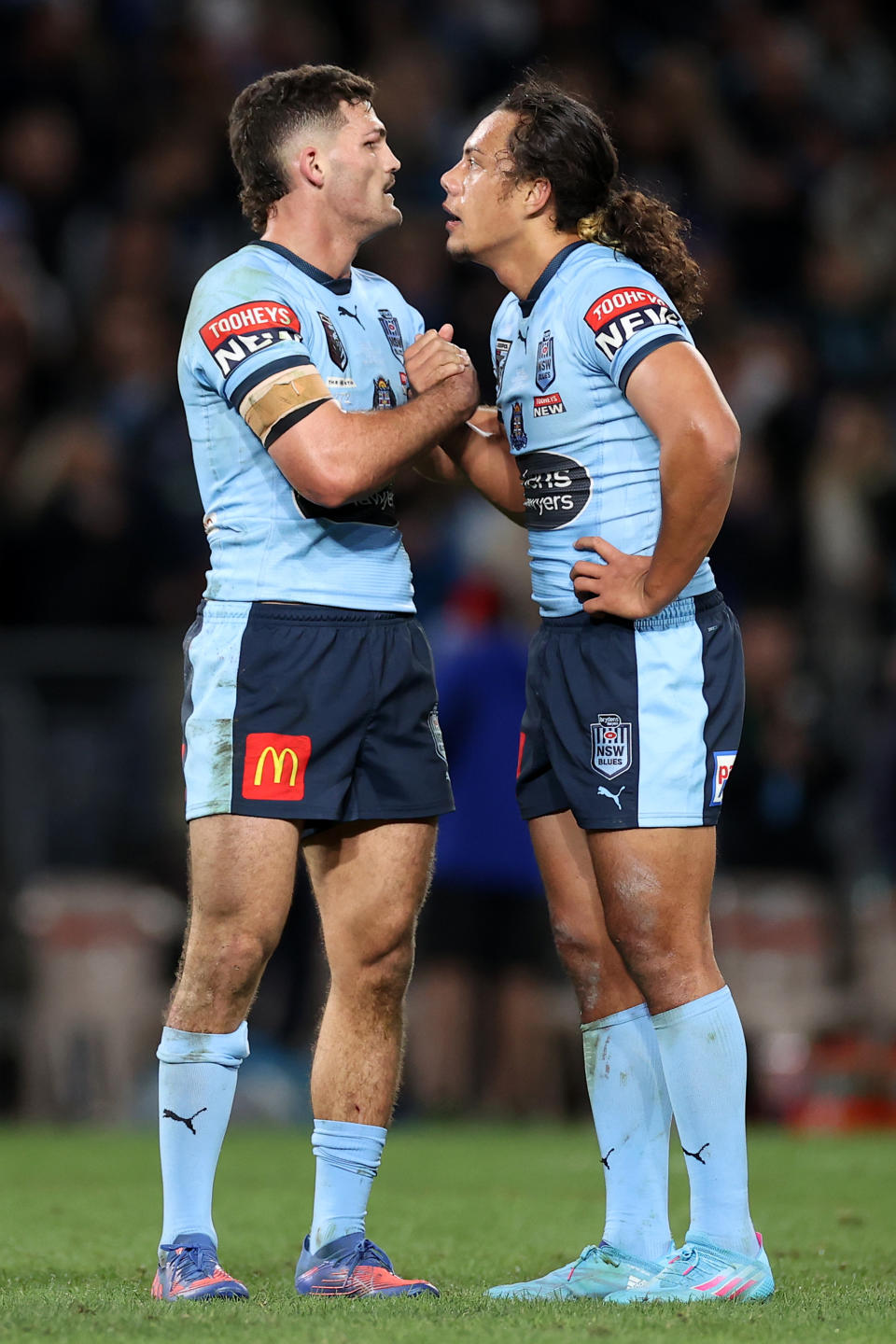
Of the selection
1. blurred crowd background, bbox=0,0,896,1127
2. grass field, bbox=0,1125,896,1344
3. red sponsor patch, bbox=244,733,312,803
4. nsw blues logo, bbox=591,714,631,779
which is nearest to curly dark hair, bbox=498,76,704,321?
nsw blues logo, bbox=591,714,631,779

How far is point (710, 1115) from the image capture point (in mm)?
4133

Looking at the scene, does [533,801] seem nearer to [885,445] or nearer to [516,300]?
[516,300]

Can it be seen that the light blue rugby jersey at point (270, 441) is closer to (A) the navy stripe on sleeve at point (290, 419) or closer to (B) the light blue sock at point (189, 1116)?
(A) the navy stripe on sleeve at point (290, 419)

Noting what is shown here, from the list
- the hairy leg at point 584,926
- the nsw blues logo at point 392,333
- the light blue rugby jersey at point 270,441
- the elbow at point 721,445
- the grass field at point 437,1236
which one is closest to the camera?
the grass field at point 437,1236

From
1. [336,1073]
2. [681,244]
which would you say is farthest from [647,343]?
[336,1073]

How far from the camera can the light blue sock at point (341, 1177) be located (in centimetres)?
432

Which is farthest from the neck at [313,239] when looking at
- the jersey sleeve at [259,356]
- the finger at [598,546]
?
the finger at [598,546]

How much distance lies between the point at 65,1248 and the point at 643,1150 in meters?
1.64

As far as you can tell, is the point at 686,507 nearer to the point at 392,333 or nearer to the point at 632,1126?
the point at 392,333

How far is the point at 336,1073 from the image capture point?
438 centimetres

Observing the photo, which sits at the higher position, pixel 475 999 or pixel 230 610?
pixel 230 610

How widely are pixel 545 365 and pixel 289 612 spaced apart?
78cm

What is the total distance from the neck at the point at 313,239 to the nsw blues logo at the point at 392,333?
150mm

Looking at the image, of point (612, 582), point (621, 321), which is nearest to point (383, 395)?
point (621, 321)
